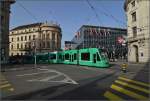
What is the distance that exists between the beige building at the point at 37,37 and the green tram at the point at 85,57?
5671 centimetres

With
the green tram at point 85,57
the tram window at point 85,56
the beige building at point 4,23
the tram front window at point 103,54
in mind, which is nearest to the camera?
the tram front window at point 103,54

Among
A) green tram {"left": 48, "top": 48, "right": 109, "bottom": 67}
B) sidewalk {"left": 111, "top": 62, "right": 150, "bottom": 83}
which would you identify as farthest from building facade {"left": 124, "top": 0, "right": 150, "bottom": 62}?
sidewalk {"left": 111, "top": 62, "right": 150, "bottom": 83}

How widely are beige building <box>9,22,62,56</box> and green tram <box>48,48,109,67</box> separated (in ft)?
186

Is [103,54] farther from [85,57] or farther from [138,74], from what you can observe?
[138,74]

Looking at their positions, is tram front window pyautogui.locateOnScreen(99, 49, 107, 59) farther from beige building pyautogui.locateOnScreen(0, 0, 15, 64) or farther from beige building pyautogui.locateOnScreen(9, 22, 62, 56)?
beige building pyautogui.locateOnScreen(9, 22, 62, 56)

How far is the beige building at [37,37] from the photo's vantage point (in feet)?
353

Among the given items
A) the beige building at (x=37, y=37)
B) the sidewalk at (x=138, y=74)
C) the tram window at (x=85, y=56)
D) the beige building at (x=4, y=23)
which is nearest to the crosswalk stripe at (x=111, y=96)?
the sidewalk at (x=138, y=74)

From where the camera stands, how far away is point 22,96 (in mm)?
11398

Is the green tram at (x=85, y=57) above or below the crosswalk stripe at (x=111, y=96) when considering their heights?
above

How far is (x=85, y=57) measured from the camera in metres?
37.4

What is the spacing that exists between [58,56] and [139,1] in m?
21.5

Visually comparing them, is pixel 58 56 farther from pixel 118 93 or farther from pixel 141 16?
pixel 118 93

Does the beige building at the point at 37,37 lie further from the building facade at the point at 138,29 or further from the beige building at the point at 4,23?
the building facade at the point at 138,29

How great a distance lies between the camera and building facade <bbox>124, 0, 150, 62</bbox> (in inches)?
2073
